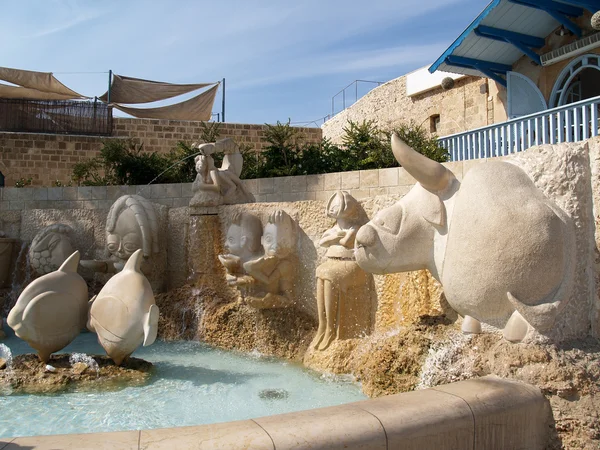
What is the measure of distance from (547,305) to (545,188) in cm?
63

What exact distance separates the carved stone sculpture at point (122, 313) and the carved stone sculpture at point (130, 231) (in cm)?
260

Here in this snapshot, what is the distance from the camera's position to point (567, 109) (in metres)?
7.58

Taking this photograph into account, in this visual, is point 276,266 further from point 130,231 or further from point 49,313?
point 130,231

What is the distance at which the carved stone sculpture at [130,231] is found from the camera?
7605mm

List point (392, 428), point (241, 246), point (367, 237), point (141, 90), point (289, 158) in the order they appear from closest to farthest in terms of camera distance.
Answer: point (392, 428)
point (367, 237)
point (241, 246)
point (289, 158)
point (141, 90)

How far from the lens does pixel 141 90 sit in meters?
20.8

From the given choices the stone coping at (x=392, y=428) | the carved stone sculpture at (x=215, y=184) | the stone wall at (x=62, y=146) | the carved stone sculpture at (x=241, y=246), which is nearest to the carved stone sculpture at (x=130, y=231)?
the carved stone sculpture at (x=215, y=184)

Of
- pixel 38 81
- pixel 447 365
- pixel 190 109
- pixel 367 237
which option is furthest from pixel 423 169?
pixel 190 109

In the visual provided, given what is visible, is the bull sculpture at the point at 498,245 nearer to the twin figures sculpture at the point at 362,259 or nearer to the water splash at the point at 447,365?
the twin figures sculpture at the point at 362,259

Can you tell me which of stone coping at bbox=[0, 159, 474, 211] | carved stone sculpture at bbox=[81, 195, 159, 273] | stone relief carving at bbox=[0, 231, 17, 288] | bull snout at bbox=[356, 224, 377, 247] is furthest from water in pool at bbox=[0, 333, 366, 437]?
stone relief carving at bbox=[0, 231, 17, 288]

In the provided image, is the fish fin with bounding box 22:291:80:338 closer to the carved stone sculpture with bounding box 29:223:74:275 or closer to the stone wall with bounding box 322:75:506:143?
the carved stone sculpture with bounding box 29:223:74:275

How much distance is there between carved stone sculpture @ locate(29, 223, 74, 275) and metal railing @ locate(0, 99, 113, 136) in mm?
11067

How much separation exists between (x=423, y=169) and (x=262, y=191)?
5.58 metres

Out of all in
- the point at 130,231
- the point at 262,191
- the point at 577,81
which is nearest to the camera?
the point at 130,231
